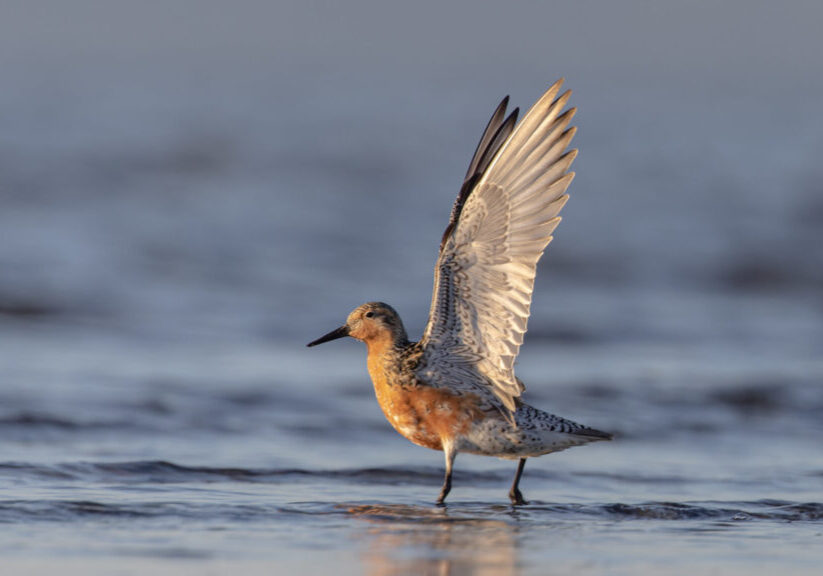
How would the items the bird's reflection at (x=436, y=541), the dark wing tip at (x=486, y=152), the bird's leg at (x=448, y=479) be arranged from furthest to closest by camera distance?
the bird's leg at (x=448, y=479)
the dark wing tip at (x=486, y=152)
the bird's reflection at (x=436, y=541)

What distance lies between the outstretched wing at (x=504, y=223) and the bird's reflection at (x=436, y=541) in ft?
3.33

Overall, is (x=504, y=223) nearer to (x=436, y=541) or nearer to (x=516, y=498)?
(x=516, y=498)

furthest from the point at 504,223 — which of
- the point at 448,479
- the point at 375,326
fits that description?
the point at 448,479

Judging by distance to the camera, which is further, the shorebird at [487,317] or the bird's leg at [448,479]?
the bird's leg at [448,479]

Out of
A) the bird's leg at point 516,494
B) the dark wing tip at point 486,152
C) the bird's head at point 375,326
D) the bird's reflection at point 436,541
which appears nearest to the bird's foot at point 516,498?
the bird's leg at point 516,494

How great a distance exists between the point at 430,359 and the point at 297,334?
489 cm

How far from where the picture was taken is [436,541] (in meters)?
5.72

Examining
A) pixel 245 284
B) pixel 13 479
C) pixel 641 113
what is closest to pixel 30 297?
pixel 245 284

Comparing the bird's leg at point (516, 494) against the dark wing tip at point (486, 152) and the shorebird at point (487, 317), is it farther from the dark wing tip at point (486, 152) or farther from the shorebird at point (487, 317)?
the dark wing tip at point (486, 152)

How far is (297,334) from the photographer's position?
1179 cm

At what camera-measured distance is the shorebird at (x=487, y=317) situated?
21.2 feet

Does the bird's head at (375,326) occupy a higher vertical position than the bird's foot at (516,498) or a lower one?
higher

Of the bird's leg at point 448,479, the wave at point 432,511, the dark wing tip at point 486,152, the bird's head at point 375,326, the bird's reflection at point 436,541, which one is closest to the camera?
the bird's reflection at point 436,541

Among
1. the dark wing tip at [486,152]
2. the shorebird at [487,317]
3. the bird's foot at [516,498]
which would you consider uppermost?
the dark wing tip at [486,152]
